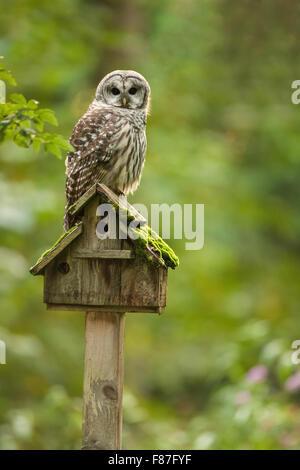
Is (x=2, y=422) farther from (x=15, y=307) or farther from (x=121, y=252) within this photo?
(x=121, y=252)

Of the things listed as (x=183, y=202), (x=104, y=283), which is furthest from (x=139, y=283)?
(x=183, y=202)

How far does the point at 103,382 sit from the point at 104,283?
0.46 metres

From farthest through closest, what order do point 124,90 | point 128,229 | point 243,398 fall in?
point 243,398
point 124,90
point 128,229

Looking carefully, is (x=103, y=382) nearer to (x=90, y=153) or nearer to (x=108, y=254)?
(x=108, y=254)

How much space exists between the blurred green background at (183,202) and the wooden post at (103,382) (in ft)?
4.81

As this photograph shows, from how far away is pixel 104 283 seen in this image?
2891mm

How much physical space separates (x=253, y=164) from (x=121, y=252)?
7520 mm

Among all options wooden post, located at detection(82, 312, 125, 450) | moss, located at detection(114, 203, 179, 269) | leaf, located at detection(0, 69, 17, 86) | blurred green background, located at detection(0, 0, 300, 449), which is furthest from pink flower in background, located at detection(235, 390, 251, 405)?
leaf, located at detection(0, 69, 17, 86)

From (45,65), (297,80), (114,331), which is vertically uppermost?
(297,80)

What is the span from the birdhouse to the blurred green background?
1.53 meters

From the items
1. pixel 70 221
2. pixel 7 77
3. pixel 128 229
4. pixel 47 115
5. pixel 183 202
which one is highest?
pixel 183 202

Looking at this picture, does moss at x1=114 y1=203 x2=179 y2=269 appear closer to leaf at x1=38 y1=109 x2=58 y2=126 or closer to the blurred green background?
leaf at x1=38 y1=109 x2=58 y2=126
